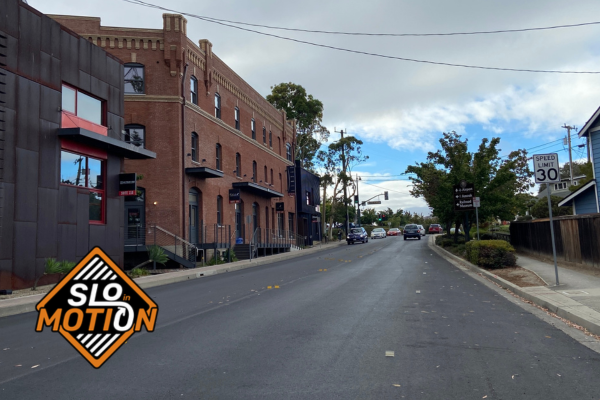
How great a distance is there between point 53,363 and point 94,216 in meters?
13.2

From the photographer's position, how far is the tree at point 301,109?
54188mm

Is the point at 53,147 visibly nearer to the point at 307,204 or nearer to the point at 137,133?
the point at 137,133

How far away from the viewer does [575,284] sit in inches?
461

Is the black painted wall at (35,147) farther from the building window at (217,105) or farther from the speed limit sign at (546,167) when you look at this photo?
the speed limit sign at (546,167)

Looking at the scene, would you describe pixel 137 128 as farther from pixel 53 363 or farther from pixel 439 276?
pixel 53 363

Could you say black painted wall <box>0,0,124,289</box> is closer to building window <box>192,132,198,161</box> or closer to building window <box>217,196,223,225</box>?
building window <box>192,132,198,161</box>

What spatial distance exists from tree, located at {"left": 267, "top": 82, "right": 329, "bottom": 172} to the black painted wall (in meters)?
37.0

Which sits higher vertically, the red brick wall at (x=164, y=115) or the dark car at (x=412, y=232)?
the red brick wall at (x=164, y=115)

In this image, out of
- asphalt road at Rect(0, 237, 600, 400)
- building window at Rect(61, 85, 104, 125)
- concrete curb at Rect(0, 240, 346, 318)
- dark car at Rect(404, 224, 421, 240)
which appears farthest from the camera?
dark car at Rect(404, 224, 421, 240)

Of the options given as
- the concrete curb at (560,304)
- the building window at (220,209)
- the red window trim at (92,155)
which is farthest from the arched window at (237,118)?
the concrete curb at (560,304)

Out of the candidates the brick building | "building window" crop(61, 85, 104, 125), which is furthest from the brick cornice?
"building window" crop(61, 85, 104, 125)

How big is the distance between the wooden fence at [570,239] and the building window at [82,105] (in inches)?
698

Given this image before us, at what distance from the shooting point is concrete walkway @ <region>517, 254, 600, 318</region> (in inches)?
376

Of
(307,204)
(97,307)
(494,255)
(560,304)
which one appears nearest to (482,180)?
(494,255)
